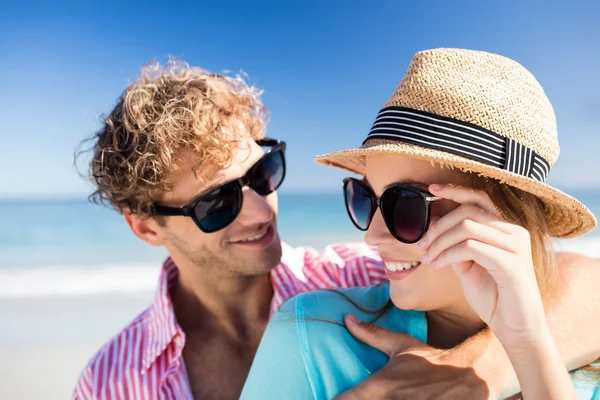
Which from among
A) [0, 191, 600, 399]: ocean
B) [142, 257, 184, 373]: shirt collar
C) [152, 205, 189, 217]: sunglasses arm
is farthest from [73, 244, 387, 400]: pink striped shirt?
[0, 191, 600, 399]: ocean

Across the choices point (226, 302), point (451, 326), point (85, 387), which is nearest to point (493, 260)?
point (451, 326)

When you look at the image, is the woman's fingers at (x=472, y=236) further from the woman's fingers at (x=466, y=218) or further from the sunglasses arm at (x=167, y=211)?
the sunglasses arm at (x=167, y=211)

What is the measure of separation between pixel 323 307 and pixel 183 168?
68.3 inches

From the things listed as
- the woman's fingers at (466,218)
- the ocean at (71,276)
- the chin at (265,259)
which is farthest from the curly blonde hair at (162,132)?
the ocean at (71,276)

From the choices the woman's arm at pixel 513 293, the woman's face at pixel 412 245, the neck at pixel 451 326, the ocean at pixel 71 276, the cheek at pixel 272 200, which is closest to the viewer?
the woman's arm at pixel 513 293

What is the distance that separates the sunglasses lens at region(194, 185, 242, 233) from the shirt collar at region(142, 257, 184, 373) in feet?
1.77

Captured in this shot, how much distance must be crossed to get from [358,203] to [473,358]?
78cm

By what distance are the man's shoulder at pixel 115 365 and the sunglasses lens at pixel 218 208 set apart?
2.60ft

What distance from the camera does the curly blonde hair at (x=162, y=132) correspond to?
348cm

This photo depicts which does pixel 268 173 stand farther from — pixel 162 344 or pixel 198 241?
pixel 162 344

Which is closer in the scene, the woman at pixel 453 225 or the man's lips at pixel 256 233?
the woman at pixel 453 225

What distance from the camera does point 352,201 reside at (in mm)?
2469

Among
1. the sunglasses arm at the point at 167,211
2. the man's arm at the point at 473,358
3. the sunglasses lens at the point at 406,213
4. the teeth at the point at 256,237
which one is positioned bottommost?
the man's arm at the point at 473,358

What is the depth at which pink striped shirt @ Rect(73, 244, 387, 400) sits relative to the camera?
324 cm
